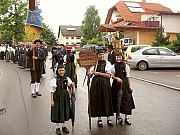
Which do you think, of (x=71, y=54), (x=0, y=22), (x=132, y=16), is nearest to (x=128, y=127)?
(x=71, y=54)

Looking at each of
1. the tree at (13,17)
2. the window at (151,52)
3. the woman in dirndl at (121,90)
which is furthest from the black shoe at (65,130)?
the tree at (13,17)

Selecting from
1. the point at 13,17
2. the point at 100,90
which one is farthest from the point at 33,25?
the point at 13,17

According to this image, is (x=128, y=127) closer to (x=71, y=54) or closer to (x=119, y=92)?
(x=119, y=92)

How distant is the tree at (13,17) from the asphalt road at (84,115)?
102ft

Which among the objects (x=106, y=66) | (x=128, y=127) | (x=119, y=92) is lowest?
(x=128, y=127)

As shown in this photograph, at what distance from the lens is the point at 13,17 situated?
4447 cm

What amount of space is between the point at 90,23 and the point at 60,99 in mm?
86785

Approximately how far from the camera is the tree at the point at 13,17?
44.1 meters

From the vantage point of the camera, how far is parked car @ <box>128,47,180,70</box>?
74.5 ft

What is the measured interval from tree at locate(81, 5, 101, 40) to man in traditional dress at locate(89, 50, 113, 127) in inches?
3152

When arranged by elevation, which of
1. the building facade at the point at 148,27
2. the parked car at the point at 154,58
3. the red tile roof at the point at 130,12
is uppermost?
the red tile roof at the point at 130,12

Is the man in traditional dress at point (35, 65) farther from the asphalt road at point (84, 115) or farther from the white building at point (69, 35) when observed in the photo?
the white building at point (69, 35)

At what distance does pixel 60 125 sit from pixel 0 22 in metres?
38.7

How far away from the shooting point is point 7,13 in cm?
4528
